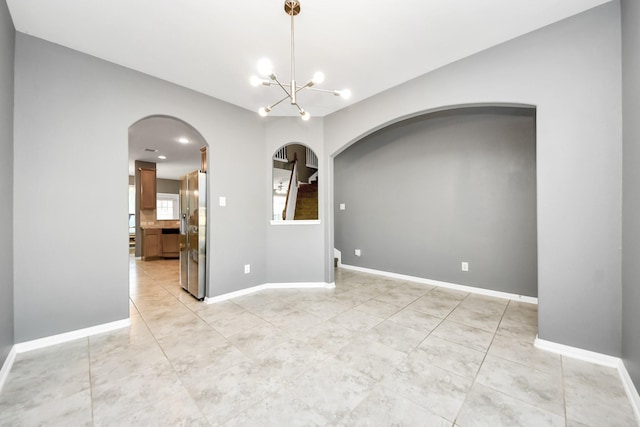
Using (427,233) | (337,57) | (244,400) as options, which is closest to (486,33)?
(337,57)

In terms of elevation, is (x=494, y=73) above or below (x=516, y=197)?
above

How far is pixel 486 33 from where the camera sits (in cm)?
221

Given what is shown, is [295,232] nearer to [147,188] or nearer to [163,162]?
[147,188]

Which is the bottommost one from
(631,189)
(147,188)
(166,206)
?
(631,189)

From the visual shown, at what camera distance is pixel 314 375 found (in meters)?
1.80

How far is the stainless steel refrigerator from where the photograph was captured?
132 inches

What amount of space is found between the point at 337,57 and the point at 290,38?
516 mm

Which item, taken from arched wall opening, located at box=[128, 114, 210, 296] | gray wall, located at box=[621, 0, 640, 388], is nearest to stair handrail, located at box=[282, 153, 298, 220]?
arched wall opening, located at box=[128, 114, 210, 296]

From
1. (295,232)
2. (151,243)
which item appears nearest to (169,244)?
(151,243)

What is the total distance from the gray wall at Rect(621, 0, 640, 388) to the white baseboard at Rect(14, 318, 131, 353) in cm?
410

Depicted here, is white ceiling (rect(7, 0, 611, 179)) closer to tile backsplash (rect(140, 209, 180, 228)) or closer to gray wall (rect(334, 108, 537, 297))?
gray wall (rect(334, 108, 537, 297))

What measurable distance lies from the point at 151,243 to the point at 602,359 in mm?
8012

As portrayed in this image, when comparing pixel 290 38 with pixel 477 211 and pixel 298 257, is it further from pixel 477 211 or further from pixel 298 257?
pixel 477 211

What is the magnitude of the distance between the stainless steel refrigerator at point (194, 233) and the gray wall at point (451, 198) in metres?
2.81
